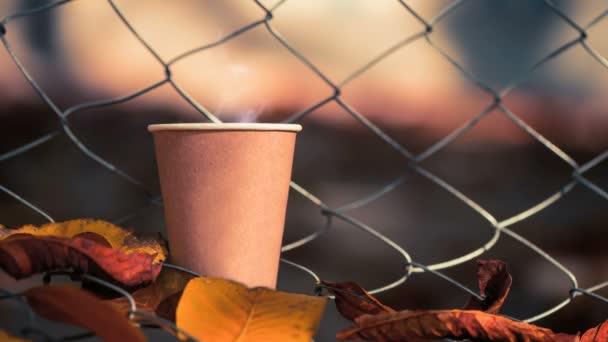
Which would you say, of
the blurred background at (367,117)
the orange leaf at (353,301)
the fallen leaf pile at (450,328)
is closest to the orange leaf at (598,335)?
the fallen leaf pile at (450,328)

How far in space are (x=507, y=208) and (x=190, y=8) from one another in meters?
0.72

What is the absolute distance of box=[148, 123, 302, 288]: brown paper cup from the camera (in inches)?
21.0

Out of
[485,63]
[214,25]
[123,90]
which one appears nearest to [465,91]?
[485,63]

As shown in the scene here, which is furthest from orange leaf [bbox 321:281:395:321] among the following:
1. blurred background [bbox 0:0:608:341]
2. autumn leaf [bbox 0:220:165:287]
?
blurred background [bbox 0:0:608:341]

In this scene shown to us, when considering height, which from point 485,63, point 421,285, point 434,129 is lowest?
point 421,285

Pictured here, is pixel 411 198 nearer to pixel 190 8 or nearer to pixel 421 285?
pixel 421 285

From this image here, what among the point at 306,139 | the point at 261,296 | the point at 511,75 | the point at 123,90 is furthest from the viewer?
the point at 306,139

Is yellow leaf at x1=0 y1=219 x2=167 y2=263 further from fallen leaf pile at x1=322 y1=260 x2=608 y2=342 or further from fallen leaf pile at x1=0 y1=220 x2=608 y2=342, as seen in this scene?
fallen leaf pile at x1=322 y1=260 x2=608 y2=342

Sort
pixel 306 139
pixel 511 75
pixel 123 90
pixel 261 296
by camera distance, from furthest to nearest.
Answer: pixel 306 139 → pixel 511 75 → pixel 123 90 → pixel 261 296

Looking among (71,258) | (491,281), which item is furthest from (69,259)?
(491,281)

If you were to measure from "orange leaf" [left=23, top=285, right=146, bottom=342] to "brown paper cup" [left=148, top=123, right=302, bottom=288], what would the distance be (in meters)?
0.18

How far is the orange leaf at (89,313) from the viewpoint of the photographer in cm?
35

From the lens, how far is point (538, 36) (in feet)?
3.89

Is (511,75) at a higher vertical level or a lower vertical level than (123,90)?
higher
